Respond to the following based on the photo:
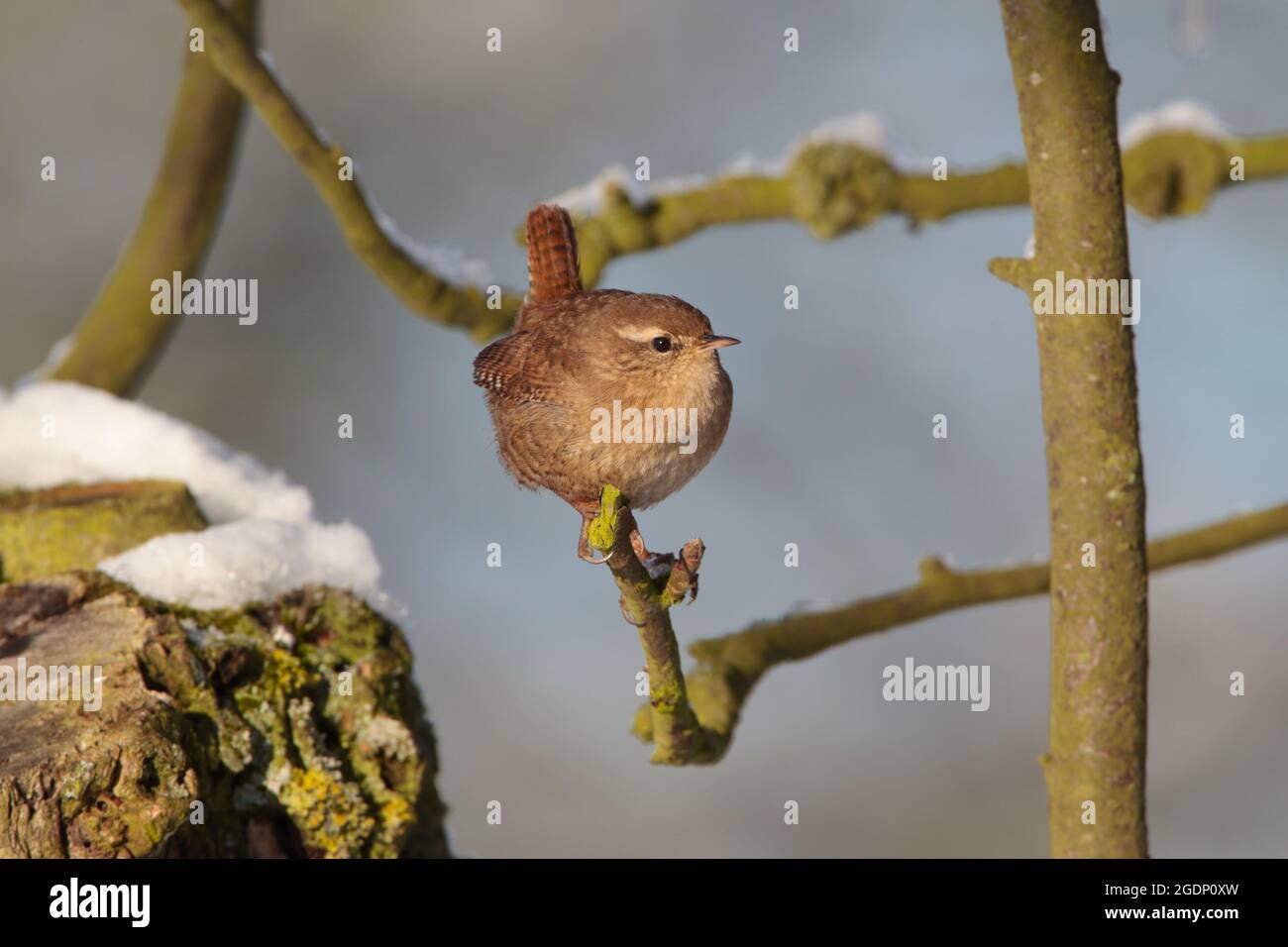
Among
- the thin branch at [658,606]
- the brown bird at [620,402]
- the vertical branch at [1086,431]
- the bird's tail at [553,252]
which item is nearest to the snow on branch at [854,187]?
the bird's tail at [553,252]

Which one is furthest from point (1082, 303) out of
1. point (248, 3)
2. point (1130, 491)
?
point (248, 3)

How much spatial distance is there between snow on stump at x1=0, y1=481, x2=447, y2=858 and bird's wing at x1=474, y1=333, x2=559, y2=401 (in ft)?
2.54

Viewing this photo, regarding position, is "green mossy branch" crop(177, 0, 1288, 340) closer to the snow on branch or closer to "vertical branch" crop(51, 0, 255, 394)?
the snow on branch

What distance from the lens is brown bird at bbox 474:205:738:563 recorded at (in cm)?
262

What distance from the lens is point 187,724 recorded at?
282 centimetres

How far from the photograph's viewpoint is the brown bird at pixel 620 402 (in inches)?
103

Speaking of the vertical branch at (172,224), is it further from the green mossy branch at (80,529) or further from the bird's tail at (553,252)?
the bird's tail at (553,252)

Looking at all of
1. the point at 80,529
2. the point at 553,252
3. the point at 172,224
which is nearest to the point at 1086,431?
the point at 553,252

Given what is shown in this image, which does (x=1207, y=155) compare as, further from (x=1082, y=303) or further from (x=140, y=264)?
(x=140, y=264)

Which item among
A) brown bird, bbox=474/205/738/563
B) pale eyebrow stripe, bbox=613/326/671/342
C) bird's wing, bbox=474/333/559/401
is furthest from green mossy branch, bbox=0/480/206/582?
pale eyebrow stripe, bbox=613/326/671/342

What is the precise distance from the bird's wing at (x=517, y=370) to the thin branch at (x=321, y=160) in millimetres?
795
